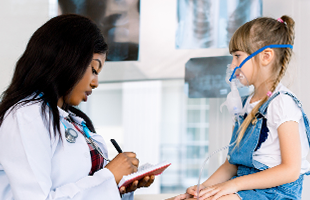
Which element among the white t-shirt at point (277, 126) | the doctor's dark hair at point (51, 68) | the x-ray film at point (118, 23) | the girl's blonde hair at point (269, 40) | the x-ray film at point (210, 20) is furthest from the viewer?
the x-ray film at point (118, 23)

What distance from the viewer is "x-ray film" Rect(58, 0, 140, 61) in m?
1.82

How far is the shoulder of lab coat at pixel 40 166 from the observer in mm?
792

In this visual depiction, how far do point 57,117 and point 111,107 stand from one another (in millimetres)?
1005

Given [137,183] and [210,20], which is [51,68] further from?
[210,20]

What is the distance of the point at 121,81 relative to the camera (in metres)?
1.86

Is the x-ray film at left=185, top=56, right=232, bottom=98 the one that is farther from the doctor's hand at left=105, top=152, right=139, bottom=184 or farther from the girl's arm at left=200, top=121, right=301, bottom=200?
the doctor's hand at left=105, top=152, right=139, bottom=184

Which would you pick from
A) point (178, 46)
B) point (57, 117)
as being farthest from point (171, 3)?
point (57, 117)

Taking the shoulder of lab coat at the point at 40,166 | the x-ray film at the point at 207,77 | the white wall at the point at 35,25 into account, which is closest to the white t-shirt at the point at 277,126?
the shoulder of lab coat at the point at 40,166

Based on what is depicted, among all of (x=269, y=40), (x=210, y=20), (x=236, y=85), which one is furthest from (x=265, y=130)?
(x=210, y=20)

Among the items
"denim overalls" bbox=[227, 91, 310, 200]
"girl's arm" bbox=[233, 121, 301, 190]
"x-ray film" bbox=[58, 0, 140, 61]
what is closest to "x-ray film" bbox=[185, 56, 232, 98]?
"x-ray film" bbox=[58, 0, 140, 61]

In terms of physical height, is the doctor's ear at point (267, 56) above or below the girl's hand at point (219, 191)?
above

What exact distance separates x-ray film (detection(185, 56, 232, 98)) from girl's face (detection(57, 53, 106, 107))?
2.65 ft

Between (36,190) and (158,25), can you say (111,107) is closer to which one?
(158,25)

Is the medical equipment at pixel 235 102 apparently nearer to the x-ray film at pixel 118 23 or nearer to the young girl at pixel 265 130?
the young girl at pixel 265 130
